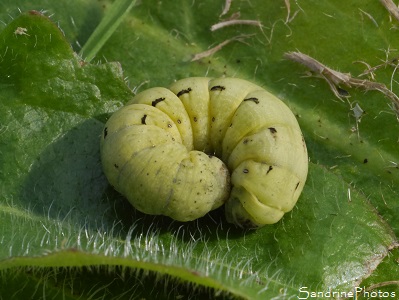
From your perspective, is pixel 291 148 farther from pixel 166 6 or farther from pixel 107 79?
pixel 166 6

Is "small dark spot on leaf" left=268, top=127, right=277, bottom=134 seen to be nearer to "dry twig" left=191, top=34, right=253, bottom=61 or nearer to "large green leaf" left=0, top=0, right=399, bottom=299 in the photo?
"large green leaf" left=0, top=0, right=399, bottom=299

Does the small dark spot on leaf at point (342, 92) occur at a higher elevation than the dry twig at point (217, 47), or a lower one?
lower

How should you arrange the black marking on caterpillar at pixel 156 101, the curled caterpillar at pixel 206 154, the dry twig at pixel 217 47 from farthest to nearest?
the dry twig at pixel 217 47 → the black marking on caterpillar at pixel 156 101 → the curled caterpillar at pixel 206 154

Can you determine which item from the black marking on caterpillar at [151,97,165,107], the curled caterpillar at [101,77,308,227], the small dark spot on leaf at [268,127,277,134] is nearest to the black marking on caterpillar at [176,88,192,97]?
the curled caterpillar at [101,77,308,227]

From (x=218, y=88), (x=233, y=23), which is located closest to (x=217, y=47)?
(x=233, y=23)

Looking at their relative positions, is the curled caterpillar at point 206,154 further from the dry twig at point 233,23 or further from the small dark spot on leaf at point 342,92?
the dry twig at point 233,23

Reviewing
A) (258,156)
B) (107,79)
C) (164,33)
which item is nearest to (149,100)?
(107,79)

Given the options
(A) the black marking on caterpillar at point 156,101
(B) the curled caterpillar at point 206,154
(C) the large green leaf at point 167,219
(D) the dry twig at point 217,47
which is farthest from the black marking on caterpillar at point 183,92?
(D) the dry twig at point 217,47

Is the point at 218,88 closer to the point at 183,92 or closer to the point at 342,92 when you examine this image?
the point at 183,92
